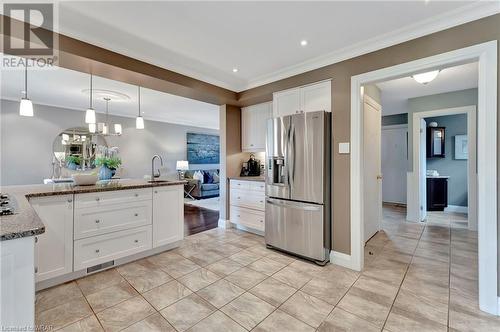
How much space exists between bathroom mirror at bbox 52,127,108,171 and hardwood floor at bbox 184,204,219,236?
282cm

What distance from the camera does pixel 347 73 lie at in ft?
8.90

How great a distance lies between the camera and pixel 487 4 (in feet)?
6.19

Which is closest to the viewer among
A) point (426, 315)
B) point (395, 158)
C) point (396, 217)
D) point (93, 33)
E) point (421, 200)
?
point (426, 315)

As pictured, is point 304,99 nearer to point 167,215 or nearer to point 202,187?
point 167,215

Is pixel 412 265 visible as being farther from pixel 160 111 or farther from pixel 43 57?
pixel 160 111

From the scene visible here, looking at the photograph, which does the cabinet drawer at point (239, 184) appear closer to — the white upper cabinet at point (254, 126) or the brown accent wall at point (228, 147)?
the brown accent wall at point (228, 147)

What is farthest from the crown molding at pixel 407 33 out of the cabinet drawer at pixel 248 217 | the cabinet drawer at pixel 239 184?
the cabinet drawer at pixel 248 217

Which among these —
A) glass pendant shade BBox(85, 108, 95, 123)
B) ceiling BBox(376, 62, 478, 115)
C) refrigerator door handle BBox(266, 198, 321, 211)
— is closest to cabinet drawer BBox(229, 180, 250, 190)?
refrigerator door handle BBox(266, 198, 321, 211)

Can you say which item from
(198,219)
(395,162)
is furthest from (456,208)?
(198,219)

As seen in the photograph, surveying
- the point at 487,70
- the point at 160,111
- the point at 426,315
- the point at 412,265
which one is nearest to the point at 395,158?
the point at 412,265

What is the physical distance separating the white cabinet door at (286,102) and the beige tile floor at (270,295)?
6.73ft

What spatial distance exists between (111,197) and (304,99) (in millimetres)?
2761

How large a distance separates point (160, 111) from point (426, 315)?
6594mm

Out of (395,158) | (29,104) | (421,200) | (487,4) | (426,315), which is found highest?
(487,4)
